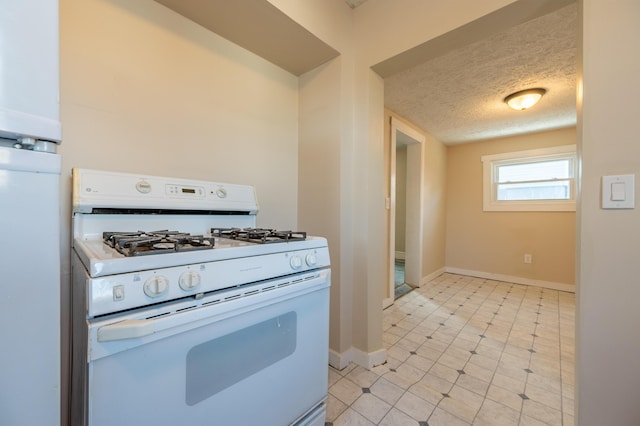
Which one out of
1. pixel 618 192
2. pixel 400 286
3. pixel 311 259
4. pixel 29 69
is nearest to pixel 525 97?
pixel 618 192

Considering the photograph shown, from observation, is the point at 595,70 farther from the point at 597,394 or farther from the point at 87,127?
the point at 87,127

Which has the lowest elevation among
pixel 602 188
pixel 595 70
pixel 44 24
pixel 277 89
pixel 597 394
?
pixel 597 394

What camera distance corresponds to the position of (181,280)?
702mm

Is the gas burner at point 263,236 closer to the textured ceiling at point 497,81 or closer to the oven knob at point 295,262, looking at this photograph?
the oven knob at point 295,262

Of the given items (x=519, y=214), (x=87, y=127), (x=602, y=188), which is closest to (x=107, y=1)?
(x=87, y=127)

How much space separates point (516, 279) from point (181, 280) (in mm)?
4730

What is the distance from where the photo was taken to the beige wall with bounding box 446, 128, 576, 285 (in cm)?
355

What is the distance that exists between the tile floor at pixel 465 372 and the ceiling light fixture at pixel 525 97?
2189mm

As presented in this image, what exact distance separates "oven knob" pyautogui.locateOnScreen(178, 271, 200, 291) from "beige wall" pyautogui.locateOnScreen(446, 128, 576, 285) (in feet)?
15.1

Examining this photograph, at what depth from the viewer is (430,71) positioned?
85.8 inches

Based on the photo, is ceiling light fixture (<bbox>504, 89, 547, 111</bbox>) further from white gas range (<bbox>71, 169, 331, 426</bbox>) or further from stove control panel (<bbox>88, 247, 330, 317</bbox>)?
stove control panel (<bbox>88, 247, 330, 317</bbox>)

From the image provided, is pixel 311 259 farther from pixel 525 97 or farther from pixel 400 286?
pixel 400 286

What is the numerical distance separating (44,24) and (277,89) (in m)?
1.50

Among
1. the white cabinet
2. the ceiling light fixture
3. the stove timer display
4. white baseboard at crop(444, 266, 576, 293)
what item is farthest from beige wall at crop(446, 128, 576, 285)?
the white cabinet
